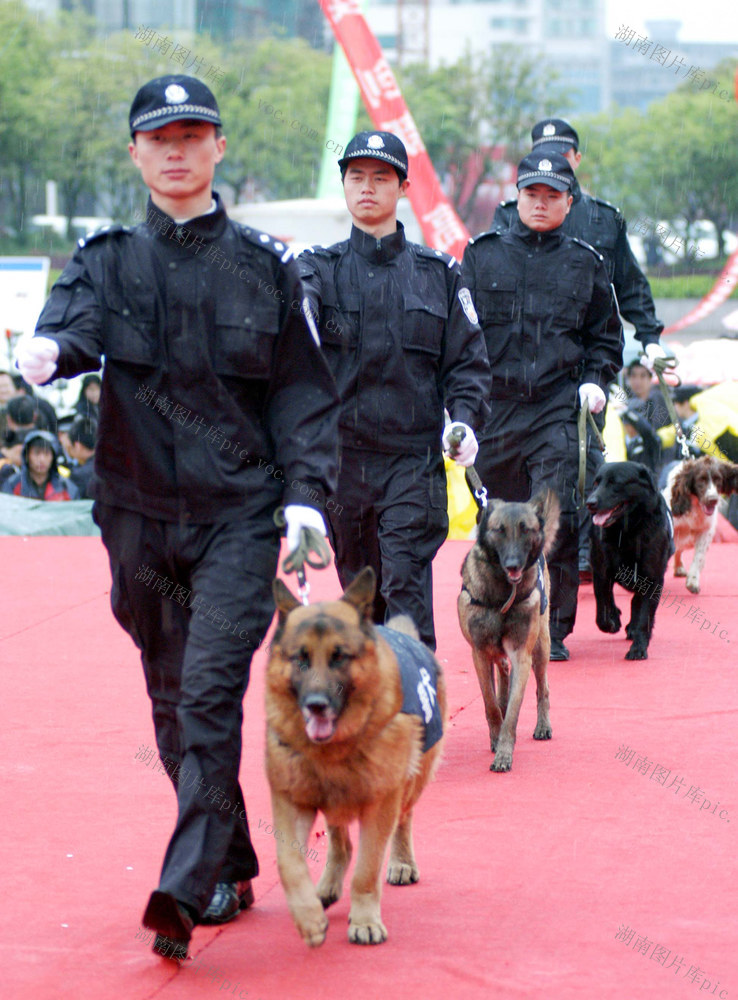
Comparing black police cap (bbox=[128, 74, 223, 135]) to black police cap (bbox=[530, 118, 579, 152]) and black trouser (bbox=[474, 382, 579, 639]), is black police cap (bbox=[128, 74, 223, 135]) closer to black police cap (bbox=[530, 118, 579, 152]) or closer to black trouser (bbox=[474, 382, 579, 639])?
black trouser (bbox=[474, 382, 579, 639])

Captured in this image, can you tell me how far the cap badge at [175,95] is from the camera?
362cm

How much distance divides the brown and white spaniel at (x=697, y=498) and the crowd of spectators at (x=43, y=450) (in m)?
5.42

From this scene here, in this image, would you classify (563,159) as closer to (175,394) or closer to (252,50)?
(175,394)

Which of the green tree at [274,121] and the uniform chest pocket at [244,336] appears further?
the green tree at [274,121]

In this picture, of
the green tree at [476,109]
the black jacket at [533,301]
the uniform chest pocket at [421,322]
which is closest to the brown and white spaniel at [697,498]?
the black jacket at [533,301]

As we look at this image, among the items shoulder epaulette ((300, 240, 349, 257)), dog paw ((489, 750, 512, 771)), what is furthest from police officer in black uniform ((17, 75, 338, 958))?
dog paw ((489, 750, 512, 771))

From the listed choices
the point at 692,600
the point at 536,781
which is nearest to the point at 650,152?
the point at 692,600

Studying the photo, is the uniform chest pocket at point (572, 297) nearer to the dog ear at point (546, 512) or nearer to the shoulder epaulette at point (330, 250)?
the dog ear at point (546, 512)

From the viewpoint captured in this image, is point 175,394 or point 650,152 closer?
point 175,394

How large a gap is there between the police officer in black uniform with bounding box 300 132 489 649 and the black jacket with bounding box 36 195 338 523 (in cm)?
170

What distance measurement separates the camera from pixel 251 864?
3.90 m

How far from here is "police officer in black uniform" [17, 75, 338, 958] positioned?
3600mm

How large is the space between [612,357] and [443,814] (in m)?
3.16

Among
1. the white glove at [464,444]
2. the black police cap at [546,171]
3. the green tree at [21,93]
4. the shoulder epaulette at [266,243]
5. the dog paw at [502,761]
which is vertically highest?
the green tree at [21,93]
